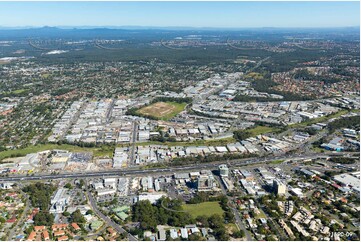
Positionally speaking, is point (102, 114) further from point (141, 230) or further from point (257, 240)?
point (257, 240)

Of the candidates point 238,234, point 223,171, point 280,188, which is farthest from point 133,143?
point 238,234

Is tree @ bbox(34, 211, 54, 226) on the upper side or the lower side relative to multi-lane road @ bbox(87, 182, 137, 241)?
upper

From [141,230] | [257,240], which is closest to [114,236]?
[141,230]

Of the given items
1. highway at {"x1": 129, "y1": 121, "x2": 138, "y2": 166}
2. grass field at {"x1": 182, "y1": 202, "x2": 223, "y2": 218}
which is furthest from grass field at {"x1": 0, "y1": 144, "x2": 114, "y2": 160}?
grass field at {"x1": 182, "y1": 202, "x2": 223, "y2": 218}

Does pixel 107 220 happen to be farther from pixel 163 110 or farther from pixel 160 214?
pixel 163 110

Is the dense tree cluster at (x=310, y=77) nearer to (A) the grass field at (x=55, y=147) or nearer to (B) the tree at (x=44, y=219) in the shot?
(A) the grass field at (x=55, y=147)

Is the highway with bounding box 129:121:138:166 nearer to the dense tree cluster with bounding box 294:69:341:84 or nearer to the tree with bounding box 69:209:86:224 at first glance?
the tree with bounding box 69:209:86:224

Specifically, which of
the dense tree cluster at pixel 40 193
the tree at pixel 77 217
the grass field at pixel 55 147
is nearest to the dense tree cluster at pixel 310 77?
the grass field at pixel 55 147
